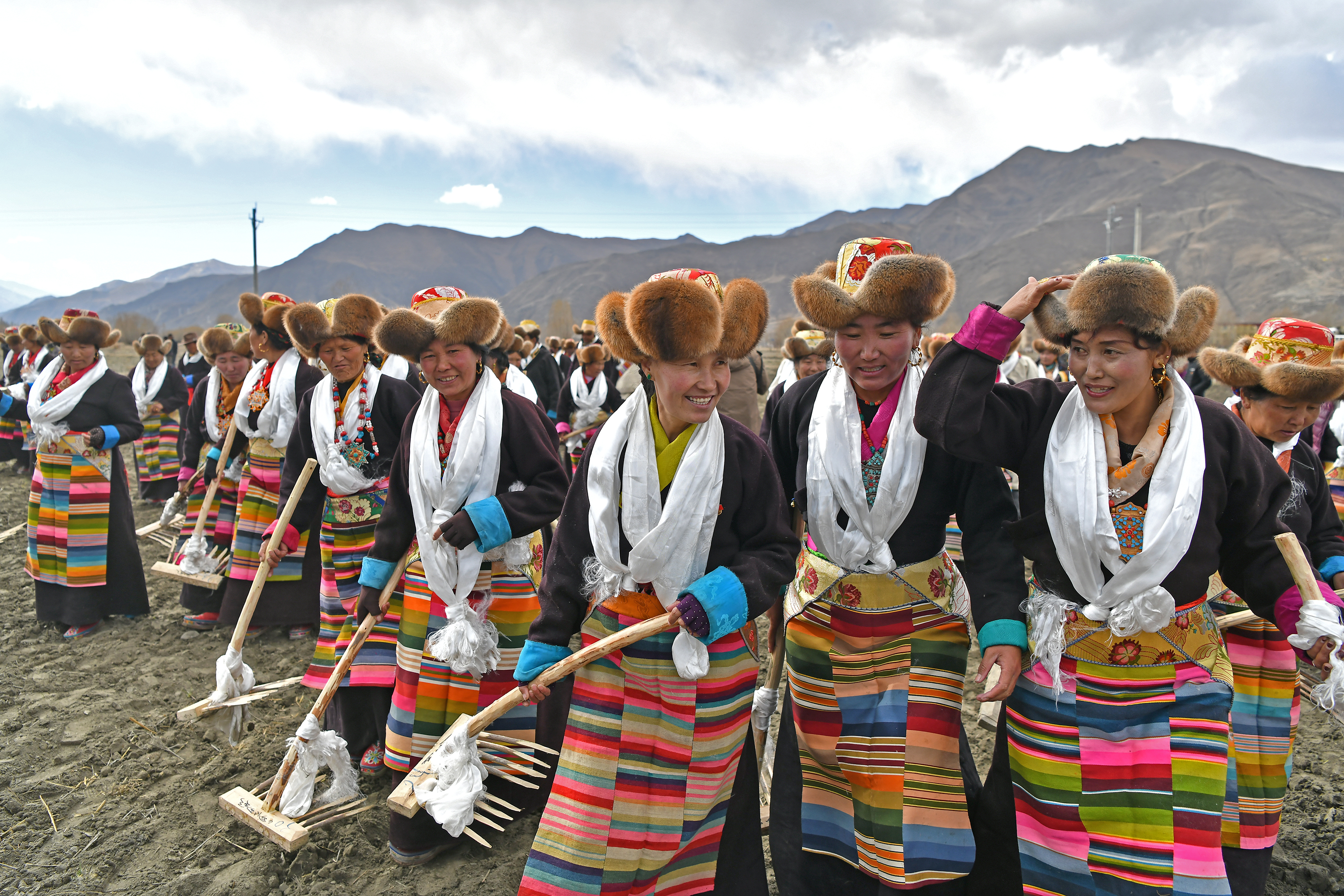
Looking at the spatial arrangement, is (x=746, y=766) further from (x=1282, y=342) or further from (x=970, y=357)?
(x=1282, y=342)

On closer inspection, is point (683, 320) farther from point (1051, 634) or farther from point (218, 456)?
point (218, 456)

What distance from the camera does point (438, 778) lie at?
97.3 inches

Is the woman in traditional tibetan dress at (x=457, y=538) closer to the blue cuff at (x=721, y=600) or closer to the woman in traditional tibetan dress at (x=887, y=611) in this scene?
the blue cuff at (x=721, y=600)

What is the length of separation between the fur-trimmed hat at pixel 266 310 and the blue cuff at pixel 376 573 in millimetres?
2400

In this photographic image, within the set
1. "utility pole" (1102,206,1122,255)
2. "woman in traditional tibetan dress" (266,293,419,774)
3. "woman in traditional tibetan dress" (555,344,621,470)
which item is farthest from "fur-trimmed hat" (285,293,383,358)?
"utility pole" (1102,206,1122,255)

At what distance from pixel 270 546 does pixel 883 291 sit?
3.20 m

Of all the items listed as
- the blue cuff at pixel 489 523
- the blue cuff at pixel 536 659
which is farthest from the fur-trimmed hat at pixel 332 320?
the blue cuff at pixel 536 659

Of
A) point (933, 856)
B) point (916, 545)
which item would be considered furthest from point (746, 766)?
point (916, 545)

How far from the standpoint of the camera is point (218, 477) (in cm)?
555

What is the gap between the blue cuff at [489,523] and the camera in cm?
295

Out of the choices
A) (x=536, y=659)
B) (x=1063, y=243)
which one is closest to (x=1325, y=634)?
(x=536, y=659)

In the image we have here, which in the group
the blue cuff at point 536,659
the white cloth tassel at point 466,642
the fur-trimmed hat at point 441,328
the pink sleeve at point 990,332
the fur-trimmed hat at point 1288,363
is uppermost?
the fur-trimmed hat at point 441,328

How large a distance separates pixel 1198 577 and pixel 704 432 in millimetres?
1443

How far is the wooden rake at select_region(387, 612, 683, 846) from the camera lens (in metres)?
2.19
